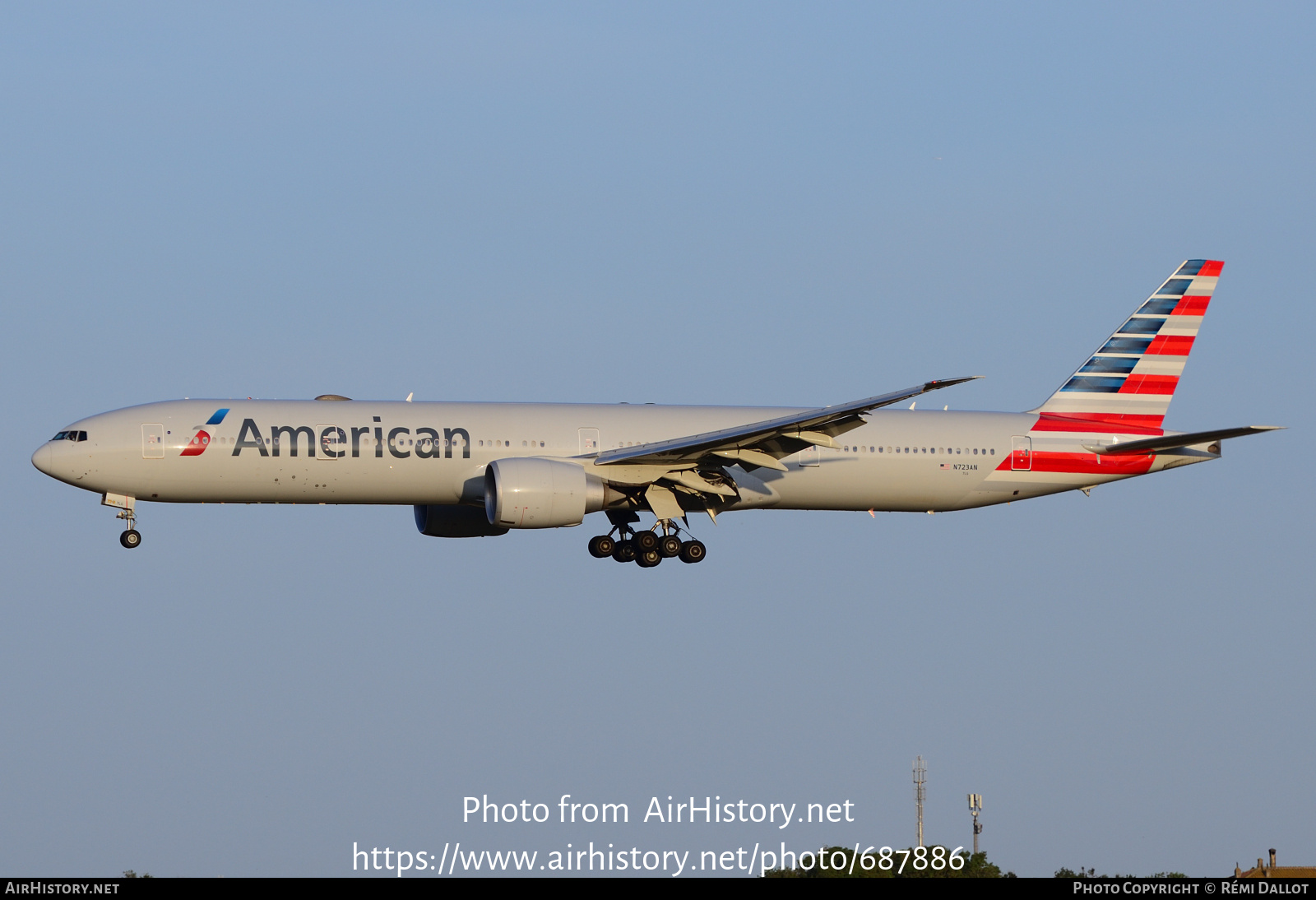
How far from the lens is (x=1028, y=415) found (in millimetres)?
57781

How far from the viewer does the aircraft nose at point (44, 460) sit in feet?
164

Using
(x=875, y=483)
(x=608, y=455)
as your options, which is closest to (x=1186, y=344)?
(x=875, y=483)

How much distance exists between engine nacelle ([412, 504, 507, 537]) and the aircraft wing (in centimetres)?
547

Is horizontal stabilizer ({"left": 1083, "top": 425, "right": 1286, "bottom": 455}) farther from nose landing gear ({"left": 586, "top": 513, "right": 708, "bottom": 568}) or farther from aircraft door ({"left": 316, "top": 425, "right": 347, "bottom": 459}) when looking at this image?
aircraft door ({"left": 316, "top": 425, "right": 347, "bottom": 459})

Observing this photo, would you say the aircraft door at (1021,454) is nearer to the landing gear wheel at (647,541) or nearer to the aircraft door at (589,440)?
the landing gear wheel at (647,541)

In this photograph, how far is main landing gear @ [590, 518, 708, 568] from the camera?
54312 millimetres

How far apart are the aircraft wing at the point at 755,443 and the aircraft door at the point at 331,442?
706 cm

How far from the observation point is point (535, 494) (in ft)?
162

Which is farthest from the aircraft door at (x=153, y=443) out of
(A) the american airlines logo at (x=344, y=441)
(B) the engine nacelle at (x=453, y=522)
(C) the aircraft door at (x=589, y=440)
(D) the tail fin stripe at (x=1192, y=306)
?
(D) the tail fin stripe at (x=1192, y=306)

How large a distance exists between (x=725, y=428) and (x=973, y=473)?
807 centimetres

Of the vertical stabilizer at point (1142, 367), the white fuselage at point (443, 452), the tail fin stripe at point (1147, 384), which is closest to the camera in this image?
the white fuselage at point (443, 452)
